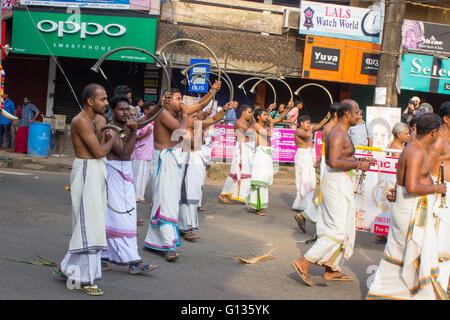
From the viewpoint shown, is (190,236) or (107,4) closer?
(190,236)

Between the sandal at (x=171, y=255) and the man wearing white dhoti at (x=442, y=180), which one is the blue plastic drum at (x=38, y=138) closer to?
the sandal at (x=171, y=255)

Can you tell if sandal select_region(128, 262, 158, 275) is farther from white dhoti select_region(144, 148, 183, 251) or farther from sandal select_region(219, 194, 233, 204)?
sandal select_region(219, 194, 233, 204)

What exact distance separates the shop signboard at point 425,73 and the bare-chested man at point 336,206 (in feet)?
41.5

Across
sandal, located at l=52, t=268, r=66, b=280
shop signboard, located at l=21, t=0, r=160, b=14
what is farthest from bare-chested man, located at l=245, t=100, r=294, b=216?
shop signboard, located at l=21, t=0, r=160, b=14

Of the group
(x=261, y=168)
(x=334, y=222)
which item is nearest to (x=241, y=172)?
(x=261, y=168)

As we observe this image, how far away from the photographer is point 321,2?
18188 millimetres

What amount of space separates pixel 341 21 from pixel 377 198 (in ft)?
36.4

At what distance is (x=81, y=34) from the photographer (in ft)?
53.1

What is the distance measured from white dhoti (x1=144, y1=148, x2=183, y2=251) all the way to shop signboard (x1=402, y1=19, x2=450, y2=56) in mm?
13027

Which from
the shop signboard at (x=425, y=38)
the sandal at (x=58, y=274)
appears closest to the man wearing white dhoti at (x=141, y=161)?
the sandal at (x=58, y=274)

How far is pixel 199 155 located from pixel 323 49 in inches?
427

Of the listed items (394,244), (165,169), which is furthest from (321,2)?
(394,244)

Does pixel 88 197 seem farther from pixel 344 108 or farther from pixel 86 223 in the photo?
pixel 344 108

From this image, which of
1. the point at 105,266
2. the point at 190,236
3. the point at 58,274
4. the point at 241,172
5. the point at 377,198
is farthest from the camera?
the point at 241,172
